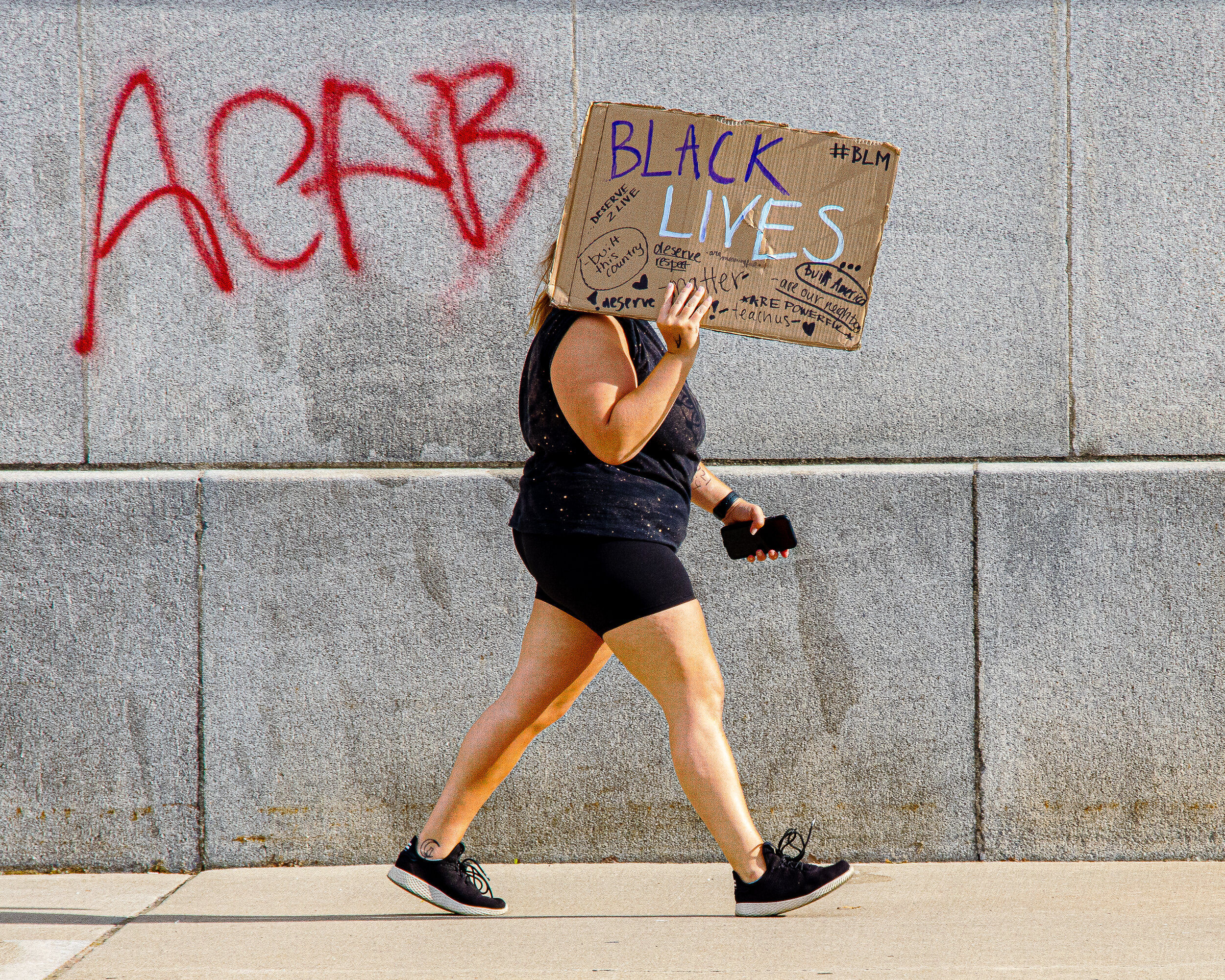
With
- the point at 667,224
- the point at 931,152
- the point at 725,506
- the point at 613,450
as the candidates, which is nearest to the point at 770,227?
the point at 667,224

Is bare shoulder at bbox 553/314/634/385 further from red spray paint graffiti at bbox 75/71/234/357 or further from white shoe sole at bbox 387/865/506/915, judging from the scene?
red spray paint graffiti at bbox 75/71/234/357

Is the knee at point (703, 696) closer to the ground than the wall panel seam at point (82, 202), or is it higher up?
closer to the ground

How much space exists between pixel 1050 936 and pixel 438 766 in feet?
5.89

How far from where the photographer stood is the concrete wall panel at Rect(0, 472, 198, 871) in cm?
379

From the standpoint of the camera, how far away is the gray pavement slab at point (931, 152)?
12.6 feet

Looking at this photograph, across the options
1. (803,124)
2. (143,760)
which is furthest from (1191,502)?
(143,760)

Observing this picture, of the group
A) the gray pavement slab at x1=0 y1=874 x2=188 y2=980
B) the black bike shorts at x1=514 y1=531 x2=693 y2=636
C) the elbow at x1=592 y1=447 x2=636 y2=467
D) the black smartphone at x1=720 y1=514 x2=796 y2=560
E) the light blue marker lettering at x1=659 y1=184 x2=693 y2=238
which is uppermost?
the light blue marker lettering at x1=659 y1=184 x2=693 y2=238

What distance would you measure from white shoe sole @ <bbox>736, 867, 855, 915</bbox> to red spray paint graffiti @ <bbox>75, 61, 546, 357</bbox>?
7.18 feet

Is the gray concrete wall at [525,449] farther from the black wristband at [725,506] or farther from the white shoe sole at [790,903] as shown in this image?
the white shoe sole at [790,903]

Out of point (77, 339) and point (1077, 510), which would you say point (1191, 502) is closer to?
point (1077, 510)

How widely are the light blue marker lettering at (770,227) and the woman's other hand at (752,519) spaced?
26.1 inches

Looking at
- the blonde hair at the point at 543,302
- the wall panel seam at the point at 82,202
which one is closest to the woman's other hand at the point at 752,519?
the blonde hair at the point at 543,302

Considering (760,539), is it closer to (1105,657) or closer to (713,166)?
(713,166)

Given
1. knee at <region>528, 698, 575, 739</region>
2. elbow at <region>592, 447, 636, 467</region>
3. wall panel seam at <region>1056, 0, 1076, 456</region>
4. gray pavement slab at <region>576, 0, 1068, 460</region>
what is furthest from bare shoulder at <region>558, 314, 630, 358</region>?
wall panel seam at <region>1056, 0, 1076, 456</region>
